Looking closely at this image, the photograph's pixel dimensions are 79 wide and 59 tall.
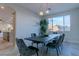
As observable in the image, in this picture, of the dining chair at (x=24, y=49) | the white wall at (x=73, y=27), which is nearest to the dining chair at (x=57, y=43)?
the white wall at (x=73, y=27)

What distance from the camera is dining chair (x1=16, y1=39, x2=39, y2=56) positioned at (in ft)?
7.80

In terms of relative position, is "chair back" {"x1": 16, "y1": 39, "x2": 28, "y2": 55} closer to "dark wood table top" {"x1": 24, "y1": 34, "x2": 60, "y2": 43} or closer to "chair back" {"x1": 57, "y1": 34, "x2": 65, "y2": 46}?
"dark wood table top" {"x1": 24, "y1": 34, "x2": 60, "y2": 43}

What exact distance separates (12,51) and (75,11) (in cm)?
159

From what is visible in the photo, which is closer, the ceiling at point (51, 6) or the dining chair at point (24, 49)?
the ceiling at point (51, 6)

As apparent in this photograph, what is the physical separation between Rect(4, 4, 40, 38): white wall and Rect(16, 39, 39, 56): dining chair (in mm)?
141

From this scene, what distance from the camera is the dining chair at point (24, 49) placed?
7.80ft

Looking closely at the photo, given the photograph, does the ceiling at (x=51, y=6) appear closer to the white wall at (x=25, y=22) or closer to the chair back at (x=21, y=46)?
the white wall at (x=25, y=22)

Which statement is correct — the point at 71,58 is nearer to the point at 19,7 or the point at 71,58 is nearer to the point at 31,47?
the point at 31,47

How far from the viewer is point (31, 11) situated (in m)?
2.46

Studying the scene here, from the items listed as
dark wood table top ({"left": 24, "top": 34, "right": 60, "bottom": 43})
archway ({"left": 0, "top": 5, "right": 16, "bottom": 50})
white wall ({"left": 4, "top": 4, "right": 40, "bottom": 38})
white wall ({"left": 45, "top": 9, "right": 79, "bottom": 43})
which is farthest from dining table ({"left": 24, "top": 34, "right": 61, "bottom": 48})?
archway ({"left": 0, "top": 5, "right": 16, "bottom": 50})

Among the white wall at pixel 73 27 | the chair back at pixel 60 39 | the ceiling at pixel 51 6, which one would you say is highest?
the ceiling at pixel 51 6

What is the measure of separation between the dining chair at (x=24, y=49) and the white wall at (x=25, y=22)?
0.14 meters

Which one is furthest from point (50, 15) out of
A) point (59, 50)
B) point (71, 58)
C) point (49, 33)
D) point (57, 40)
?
point (71, 58)

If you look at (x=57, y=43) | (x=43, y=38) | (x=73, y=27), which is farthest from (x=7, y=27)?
(x=73, y=27)
